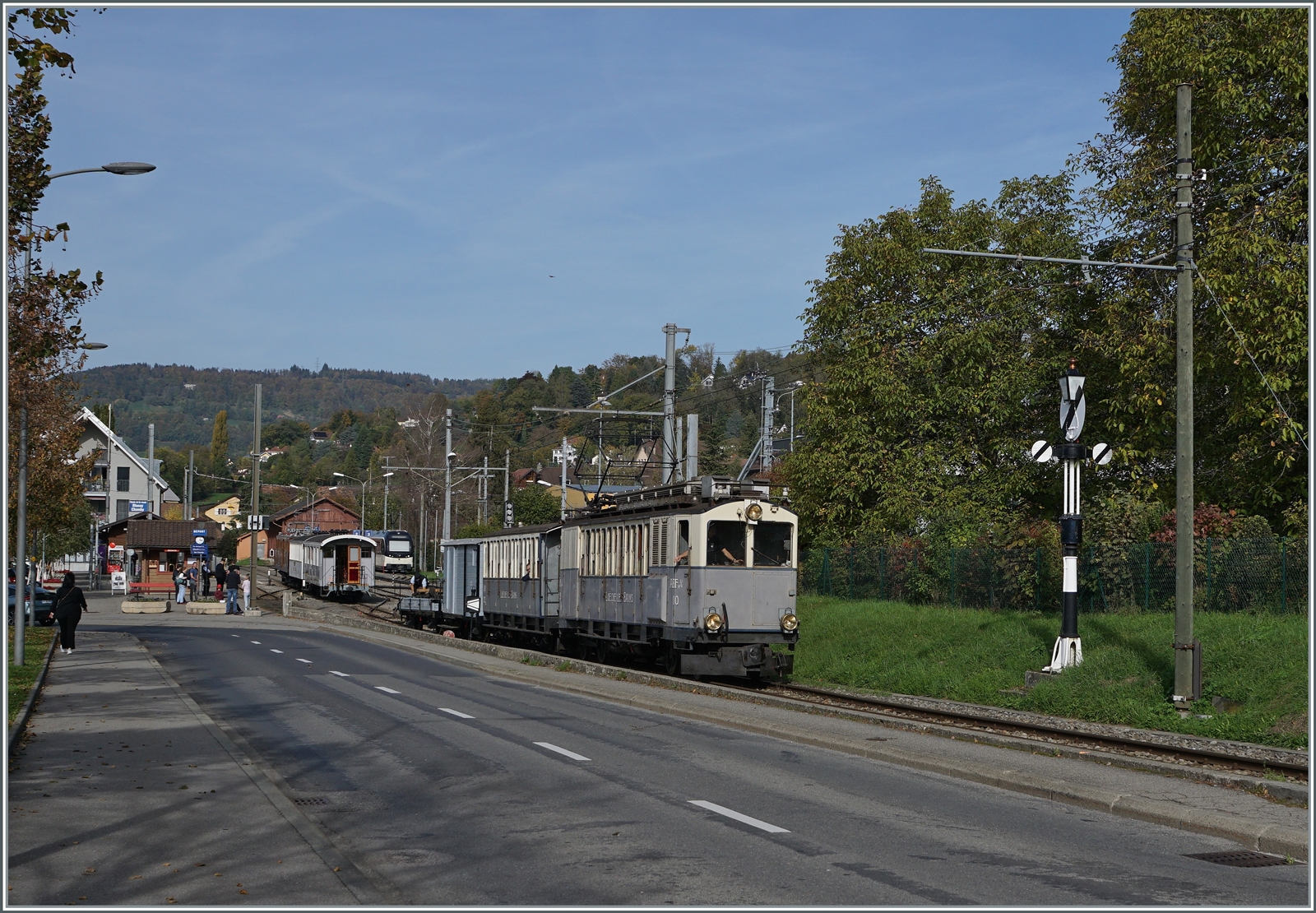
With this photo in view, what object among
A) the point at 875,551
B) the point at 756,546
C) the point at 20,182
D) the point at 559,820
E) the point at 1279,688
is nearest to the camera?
the point at 559,820

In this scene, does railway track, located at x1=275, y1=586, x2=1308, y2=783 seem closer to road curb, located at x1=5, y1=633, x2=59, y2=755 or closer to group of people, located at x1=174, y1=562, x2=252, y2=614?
road curb, located at x1=5, y1=633, x2=59, y2=755

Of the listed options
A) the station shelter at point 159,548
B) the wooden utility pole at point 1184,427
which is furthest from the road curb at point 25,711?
the station shelter at point 159,548

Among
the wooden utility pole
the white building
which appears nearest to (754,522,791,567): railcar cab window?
the wooden utility pole

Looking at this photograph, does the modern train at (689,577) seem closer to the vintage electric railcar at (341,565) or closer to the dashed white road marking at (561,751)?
the dashed white road marking at (561,751)

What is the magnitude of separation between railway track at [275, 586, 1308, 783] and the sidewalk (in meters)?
9.10

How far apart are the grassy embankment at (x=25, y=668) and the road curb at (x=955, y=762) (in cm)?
865

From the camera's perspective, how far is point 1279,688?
17.8 metres

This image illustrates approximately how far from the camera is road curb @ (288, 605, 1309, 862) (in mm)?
10352

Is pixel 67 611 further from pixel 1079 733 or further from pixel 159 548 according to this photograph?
pixel 159 548

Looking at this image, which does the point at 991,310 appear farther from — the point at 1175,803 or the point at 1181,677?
the point at 1175,803

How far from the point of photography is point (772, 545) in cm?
2488

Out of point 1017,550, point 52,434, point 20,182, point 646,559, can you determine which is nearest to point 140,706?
point 20,182

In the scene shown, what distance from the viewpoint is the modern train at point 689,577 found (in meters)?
24.0

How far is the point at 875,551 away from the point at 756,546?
9.02 m
